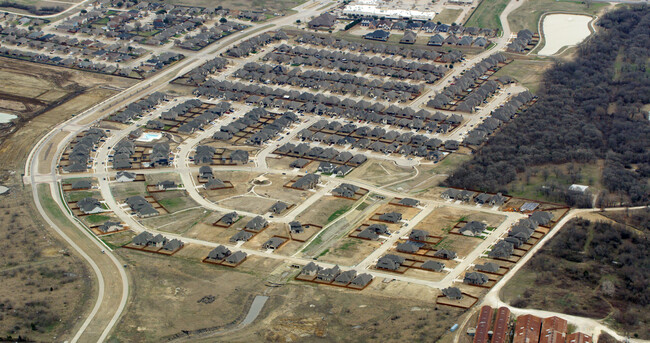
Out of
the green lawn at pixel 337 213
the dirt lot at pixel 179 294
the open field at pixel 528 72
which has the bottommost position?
the dirt lot at pixel 179 294

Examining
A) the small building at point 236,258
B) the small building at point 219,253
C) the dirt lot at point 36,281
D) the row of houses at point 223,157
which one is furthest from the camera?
the row of houses at point 223,157

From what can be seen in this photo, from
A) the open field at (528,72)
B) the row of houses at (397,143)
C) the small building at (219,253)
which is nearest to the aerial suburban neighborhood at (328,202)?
the small building at (219,253)

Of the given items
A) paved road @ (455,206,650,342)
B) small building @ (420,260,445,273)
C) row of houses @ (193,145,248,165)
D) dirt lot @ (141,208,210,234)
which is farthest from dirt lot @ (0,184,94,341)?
paved road @ (455,206,650,342)

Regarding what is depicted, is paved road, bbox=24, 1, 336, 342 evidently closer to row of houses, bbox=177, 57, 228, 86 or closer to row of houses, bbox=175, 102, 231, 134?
row of houses, bbox=177, 57, 228, 86

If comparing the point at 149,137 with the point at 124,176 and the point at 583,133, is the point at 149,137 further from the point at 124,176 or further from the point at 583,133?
Answer: the point at 583,133

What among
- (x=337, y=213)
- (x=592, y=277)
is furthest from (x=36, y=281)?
(x=592, y=277)

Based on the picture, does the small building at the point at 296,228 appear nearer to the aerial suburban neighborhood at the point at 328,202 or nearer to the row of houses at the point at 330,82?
the aerial suburban neighborhood at the point at 328,202

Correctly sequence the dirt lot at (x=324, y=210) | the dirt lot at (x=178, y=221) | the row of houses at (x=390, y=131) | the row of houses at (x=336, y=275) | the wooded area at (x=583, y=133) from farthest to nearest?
the row of houses at (x=390, y=131) < the wooded area at (x=583, y=133) < the dirt lot at (x=324, y=210) < the dirt lot at (x=178, y=221) < the row of houses at (x=336, y=275)
